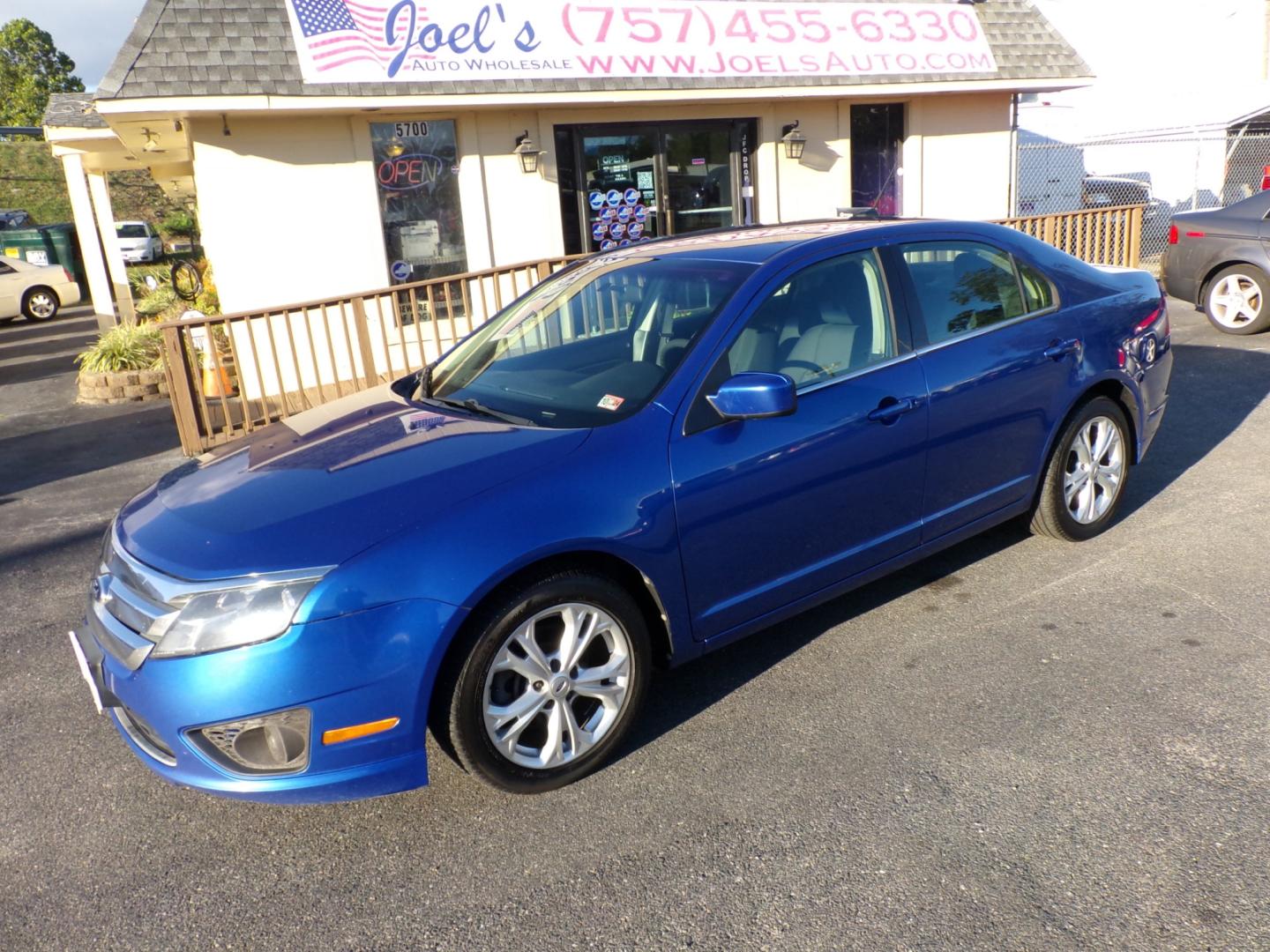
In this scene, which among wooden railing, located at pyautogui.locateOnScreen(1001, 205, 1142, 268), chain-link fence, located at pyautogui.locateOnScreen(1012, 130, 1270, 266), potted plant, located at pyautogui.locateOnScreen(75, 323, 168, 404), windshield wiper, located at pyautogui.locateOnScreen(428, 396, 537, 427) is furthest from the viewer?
chain-link fence, located at pyautogui.locateOnScreen(1012, 130, 1270, 266)

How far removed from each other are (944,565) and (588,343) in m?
2.07

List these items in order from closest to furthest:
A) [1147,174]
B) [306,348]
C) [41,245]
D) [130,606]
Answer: [130,606], [306,348], [1147,174], [41,245]

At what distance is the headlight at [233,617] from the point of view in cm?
279

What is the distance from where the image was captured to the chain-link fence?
58.2 feet

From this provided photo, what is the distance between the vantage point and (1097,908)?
8.59 ft

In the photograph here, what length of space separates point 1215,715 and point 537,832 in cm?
227

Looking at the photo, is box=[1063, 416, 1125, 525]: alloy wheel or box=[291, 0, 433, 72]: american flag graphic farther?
box=[291, 0, 433, 72]: american flag graphic

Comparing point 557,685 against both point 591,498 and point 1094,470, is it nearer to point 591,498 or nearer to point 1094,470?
point 591,498

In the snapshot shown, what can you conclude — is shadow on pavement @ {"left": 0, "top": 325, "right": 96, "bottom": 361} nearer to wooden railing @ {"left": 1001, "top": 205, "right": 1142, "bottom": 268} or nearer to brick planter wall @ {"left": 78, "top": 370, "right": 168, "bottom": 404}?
brick planter wall @ {"left": 78, "top": 370, "right": 168, "bottom": 404}

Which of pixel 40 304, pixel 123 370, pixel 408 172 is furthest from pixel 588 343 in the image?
pixel 40 304

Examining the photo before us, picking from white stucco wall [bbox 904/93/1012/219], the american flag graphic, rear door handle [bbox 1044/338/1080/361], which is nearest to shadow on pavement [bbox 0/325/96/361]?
the american flag graphic

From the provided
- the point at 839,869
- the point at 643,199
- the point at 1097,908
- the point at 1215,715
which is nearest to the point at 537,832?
the point at 839,869

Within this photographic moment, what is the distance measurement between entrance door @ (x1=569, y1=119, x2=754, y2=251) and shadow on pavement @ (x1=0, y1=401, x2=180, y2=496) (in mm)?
4734

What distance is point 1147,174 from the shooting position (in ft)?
78.3
